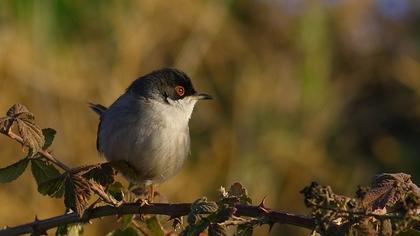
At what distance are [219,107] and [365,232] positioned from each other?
8.74m

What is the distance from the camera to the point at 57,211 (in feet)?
30.5

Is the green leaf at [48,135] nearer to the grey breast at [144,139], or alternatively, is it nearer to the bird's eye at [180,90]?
the grey breast at [144,139]

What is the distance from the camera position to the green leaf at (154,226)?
8.59ft

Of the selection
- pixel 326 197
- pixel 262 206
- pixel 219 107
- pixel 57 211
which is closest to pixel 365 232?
pixel 326 197

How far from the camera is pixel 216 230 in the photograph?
2.03m

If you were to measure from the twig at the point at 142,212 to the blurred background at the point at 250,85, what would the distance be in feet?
18.2

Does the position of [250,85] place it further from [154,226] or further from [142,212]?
[142,212]

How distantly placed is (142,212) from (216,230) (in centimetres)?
38

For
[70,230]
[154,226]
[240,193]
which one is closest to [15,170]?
[70,230]

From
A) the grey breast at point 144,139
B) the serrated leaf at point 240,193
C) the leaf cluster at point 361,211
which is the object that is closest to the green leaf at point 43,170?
the serrated leaf at point 240,193

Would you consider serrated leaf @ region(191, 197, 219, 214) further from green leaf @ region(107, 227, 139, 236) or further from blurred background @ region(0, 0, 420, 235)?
blurred background @ region(0, 0, 420, 235)

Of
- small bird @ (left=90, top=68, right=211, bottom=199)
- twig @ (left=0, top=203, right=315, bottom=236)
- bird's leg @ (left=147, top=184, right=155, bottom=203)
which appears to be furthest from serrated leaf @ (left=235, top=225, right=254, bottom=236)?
small bird @ (left=90, top=68, right=211, bottom=199)

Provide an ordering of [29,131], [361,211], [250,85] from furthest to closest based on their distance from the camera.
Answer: [250,85] < [29,131] < [361,211]

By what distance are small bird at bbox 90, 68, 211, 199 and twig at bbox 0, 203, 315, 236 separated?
104cm
